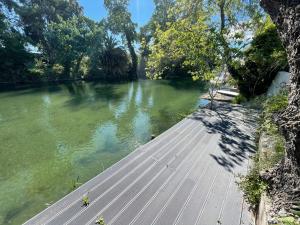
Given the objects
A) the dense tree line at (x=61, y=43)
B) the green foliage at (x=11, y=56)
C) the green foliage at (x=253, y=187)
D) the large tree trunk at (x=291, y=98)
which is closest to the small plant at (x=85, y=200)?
the green foliage at (x=253, y=187)

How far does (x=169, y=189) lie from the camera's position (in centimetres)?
323

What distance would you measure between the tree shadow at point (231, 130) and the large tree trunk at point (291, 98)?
1543 millimetres

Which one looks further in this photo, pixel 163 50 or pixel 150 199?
pixel 163 50

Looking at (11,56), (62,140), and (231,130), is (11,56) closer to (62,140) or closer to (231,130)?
(62,140)

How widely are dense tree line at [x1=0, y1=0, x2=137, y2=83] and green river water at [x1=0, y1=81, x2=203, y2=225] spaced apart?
11.4m

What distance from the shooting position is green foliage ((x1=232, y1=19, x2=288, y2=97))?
835cm

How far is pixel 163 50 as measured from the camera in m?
9.65

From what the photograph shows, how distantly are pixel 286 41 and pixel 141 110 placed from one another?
8519mm

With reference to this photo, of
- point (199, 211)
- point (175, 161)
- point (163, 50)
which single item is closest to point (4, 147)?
point (175, 161)

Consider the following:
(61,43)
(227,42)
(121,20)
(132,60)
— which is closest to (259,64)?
(227,42)

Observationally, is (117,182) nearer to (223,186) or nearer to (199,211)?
(199,211)

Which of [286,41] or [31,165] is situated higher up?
[286,41]

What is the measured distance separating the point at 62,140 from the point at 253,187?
5972 mm

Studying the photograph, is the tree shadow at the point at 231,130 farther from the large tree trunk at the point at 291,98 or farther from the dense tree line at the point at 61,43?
A: the dense tree line at the point at 61,43
